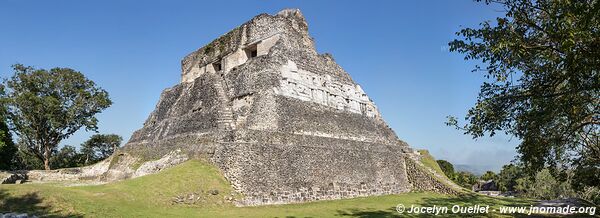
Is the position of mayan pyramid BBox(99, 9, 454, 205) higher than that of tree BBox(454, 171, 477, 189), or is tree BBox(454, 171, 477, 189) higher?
mayan pyramid BBox(99, 9, 454, 205)

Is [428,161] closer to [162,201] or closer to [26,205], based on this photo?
[162,201]

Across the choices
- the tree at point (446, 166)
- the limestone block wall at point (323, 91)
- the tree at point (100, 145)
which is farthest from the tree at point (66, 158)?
the tree at point (446, 166)

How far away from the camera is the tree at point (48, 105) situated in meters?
27.4

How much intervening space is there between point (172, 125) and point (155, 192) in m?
8.58

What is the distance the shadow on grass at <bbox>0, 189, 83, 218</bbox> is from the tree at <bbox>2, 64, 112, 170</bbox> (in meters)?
19.3

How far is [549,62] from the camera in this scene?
24.7ft

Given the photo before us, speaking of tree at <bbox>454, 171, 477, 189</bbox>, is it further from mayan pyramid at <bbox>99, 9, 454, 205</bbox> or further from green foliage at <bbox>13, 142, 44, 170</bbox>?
green foliage at <bbox>13, 142, 44, 170</bbox>

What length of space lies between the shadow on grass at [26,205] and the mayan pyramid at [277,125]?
5.74 metres

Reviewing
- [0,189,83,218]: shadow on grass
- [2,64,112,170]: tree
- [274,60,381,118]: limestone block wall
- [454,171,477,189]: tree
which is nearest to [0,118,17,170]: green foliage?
[2,64,112,170]: tree

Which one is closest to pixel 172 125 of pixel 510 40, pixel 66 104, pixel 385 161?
pixel 385 161

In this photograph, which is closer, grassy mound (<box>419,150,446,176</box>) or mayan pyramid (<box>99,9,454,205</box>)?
mayan pyramid (<box>99,9,454,205</box>)

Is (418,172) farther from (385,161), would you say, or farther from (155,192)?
(155,192)

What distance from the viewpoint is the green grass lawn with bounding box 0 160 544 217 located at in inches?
425

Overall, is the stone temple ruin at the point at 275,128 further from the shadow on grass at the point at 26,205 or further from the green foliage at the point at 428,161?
the shadow on grass at the point at 26,205
